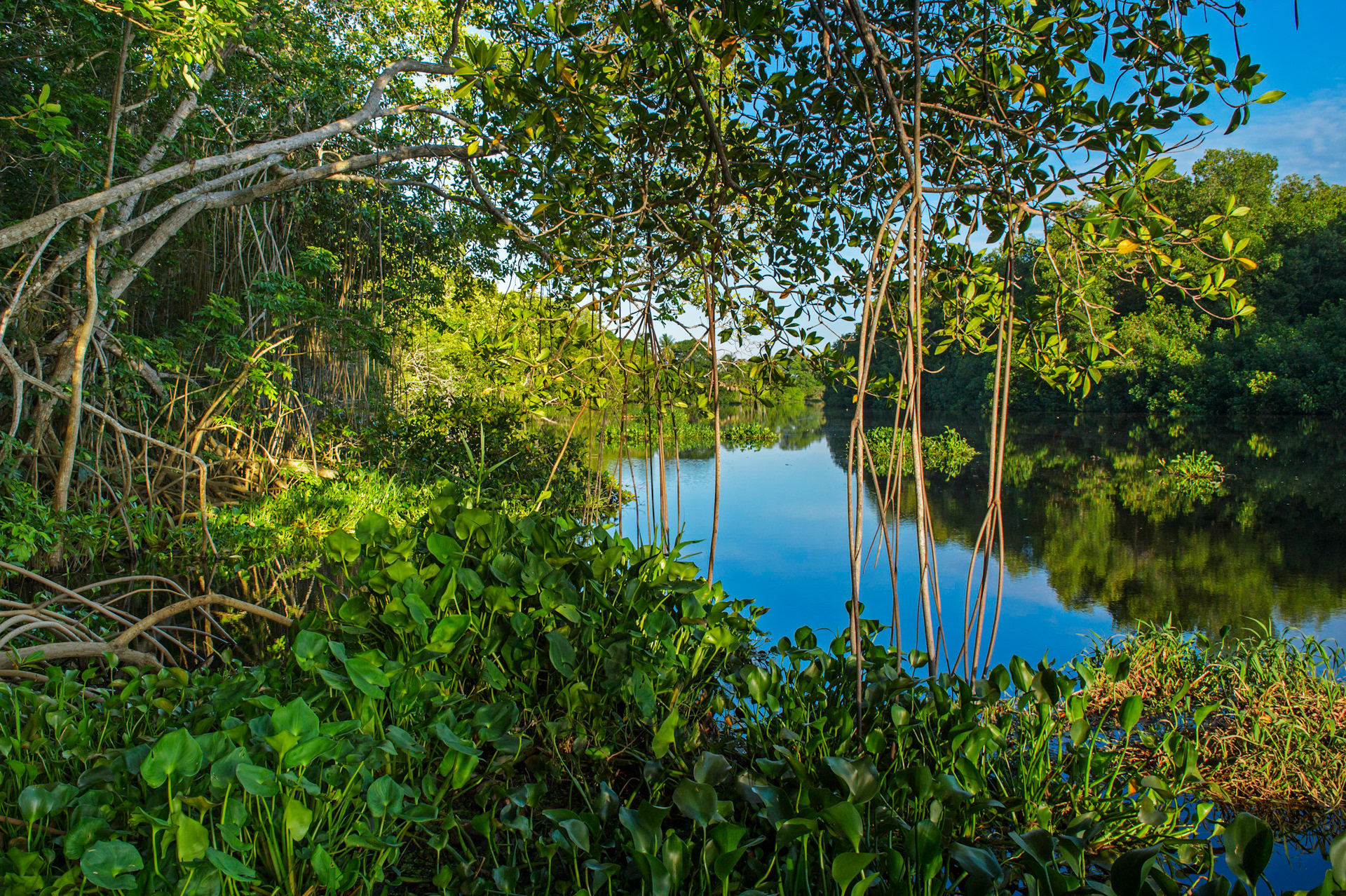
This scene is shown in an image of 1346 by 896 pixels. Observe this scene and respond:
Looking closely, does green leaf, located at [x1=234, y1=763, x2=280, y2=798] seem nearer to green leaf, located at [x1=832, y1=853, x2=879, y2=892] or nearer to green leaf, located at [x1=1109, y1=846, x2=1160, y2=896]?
green leaf, located at [x1=832, y1=853, x2=879, y2=892]

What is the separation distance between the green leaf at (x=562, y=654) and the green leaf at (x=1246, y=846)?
1.09 metres

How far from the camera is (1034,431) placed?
19.0m

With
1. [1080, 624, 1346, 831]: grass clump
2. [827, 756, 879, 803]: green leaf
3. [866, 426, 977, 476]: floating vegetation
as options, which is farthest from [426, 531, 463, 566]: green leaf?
[866, 426, 977, 476]: floating vegetation

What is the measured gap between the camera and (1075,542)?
6.59 m

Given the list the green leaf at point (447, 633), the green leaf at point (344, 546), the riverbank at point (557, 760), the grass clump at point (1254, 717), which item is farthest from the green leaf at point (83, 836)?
the grass clump at point (1254, 717)

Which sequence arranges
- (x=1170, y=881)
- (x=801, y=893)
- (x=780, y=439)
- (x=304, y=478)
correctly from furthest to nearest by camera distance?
(x=780, y=439) < (x=304, y=478) < (x=801, y=893) < (x=1170, y=881)

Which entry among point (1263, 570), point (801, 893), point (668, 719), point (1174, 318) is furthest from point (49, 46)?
point (1174, 318)

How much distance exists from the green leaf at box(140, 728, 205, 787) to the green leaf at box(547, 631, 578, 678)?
0.62 m

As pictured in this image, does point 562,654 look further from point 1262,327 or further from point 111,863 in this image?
point 1262,327

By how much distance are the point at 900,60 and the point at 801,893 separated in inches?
79.3

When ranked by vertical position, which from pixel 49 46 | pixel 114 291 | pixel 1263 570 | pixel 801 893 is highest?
pixel 49 46

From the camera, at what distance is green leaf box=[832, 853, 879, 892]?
33.4 inches

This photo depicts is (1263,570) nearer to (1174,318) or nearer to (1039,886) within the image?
(1039,886)

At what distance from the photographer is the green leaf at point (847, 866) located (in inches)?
33.4
